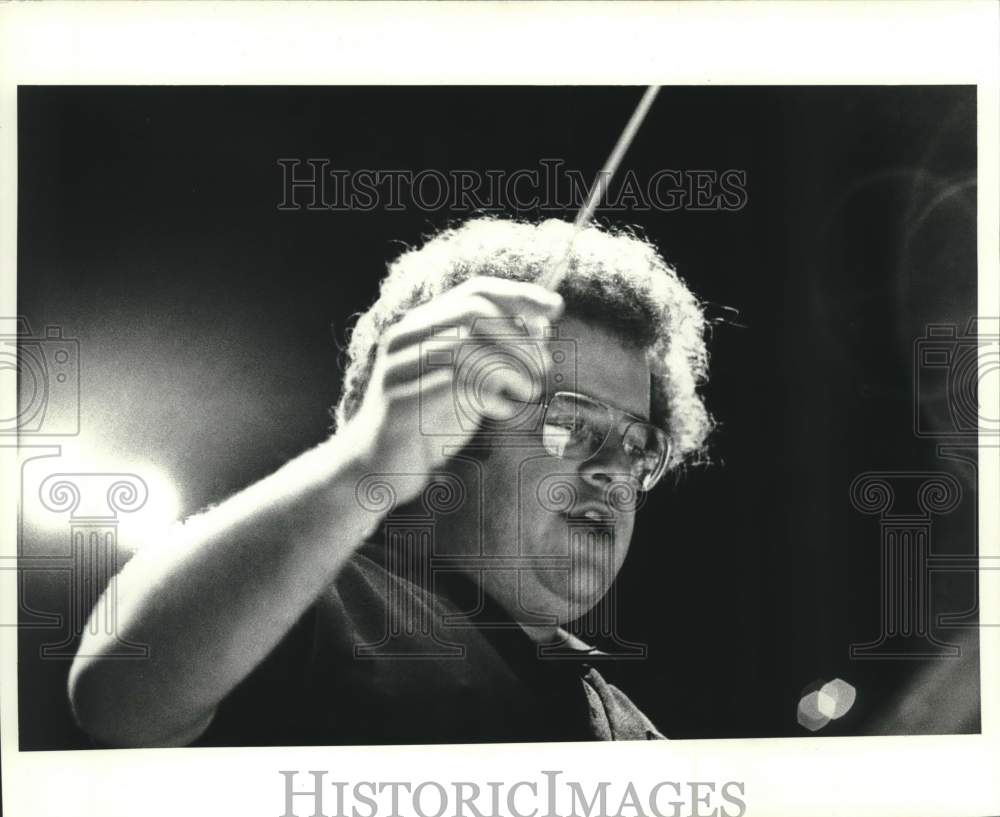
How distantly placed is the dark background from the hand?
0.10 meters

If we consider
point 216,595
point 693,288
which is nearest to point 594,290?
point 693,288

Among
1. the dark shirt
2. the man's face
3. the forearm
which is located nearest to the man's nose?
the man's face

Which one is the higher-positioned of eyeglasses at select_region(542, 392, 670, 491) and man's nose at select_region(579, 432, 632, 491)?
eyeglasses at select_region(542, 392, 670, 491)

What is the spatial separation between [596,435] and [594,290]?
27 cm

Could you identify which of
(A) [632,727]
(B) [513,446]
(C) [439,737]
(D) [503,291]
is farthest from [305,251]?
(A) [632,727]

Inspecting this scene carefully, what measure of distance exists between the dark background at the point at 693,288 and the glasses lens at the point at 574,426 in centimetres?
18

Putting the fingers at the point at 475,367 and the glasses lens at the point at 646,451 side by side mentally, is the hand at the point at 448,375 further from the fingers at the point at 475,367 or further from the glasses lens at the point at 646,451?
the glasses lens at the point at 646,451

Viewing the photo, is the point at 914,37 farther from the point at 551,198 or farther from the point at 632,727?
the point at 632,727

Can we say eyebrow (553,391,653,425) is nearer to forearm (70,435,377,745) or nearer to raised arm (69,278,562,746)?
raised arm (69,278,562,746)

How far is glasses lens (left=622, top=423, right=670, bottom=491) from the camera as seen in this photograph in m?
1.97

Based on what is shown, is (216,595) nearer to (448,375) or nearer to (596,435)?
(448,375)

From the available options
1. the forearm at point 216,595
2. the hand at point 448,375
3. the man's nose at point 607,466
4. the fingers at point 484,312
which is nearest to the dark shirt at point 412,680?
the forearm at point 216,595

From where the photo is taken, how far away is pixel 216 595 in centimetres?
187

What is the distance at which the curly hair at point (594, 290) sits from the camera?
1940mm
